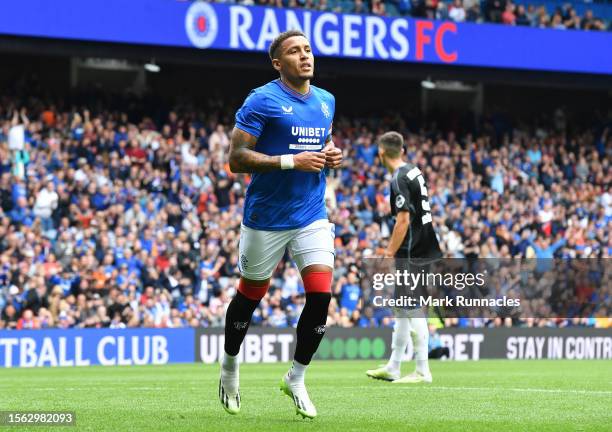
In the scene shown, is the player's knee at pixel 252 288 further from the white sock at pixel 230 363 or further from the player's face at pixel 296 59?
the player's face at pixel 296 59

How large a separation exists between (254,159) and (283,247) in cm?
72

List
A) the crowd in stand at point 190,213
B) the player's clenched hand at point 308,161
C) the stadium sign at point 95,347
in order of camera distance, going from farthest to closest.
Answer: the crowd in stand at point 190,213
the stadium sign at point 95,347
the player's clenched hand at point 308,161

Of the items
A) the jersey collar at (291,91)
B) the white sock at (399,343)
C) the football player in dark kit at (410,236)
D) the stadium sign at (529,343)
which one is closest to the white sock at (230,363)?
the jersey collar at (291,91)

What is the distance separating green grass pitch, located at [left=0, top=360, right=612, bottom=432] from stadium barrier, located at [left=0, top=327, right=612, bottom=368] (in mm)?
4987

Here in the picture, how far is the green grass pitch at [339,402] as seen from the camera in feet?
24.6

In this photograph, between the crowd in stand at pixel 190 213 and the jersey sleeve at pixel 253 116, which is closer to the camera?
the jersey sleeve at pixel 253 116

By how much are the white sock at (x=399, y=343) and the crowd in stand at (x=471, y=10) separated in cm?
1538

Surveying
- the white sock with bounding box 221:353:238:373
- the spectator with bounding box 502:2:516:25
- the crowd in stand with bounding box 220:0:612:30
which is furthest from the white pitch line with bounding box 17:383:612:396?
the spectator with bounding box 502:2:516:25

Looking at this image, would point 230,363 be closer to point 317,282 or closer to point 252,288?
point 252,288

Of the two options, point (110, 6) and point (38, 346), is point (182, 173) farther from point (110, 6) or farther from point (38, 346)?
point (38, 346)

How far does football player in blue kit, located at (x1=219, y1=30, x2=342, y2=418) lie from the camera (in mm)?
8062

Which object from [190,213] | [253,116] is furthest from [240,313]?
[190,213]

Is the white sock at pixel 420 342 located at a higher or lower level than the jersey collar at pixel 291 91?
lower

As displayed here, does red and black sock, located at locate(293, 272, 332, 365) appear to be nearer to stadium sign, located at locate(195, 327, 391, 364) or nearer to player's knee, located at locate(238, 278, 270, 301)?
player's knee, located at locate(238, 278, 270, 301)
